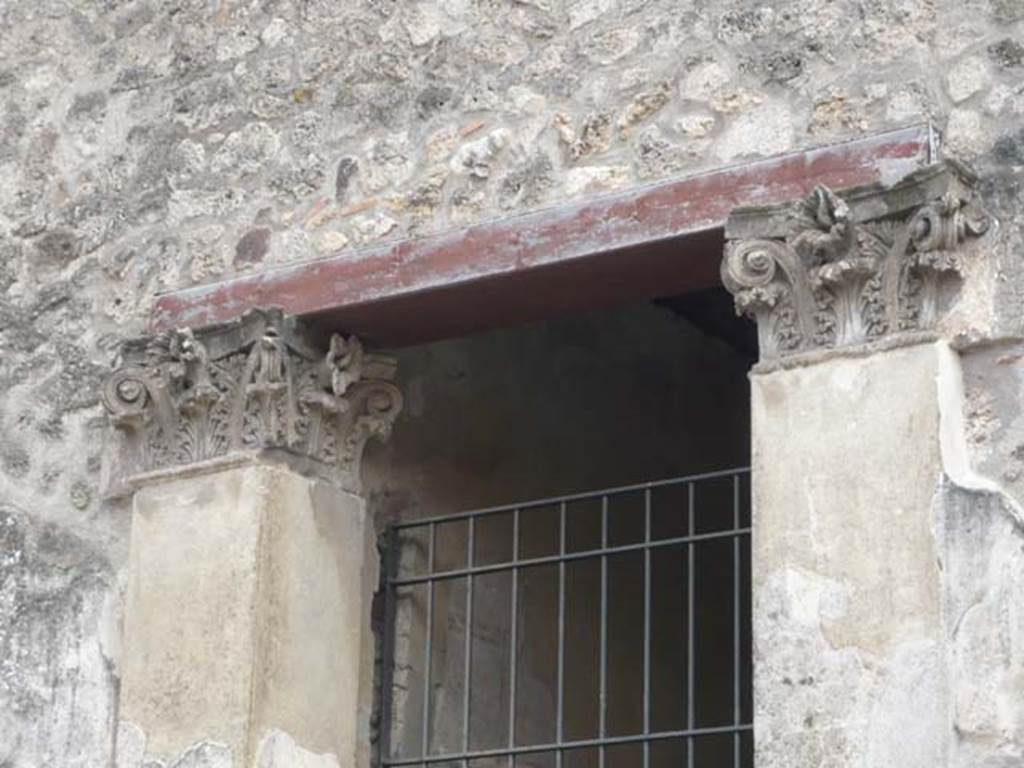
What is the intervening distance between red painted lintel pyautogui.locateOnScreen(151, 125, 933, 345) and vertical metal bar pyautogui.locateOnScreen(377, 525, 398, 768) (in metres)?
0.57

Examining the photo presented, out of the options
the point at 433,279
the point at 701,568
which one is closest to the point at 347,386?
the point at 433,279

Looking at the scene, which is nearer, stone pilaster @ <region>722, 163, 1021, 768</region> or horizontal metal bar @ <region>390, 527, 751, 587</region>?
stone pilaster @ <region>722, 163, 1021, 768</region>

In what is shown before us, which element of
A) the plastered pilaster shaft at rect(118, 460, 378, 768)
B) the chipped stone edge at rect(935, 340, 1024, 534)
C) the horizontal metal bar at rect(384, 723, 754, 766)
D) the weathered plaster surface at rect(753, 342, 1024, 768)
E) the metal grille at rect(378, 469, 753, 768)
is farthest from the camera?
the metal grille at rect(378, 469, 753, 768)

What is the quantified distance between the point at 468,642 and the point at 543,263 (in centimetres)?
122

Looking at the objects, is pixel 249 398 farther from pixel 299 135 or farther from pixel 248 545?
pixel 299 135

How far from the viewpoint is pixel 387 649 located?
7543 mm

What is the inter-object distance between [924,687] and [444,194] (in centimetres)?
193

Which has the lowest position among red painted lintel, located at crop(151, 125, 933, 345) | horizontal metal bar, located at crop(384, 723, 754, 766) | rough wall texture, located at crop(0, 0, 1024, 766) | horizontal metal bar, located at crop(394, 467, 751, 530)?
horizontal metal bar, located at crop(384, 723, 754, 766)

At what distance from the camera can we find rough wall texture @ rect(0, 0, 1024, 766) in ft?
21.9

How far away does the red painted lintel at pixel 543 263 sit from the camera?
664 centimetres

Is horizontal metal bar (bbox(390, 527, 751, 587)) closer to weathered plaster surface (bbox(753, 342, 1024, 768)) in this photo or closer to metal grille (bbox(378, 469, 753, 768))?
metal grille (bbox(378, 469, 753, 768))

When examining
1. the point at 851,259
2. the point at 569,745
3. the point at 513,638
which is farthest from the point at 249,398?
the point at 851,259

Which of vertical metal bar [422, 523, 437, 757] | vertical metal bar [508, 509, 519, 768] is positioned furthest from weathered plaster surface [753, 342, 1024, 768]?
vertical metal bar [422, 523, 437, 757]

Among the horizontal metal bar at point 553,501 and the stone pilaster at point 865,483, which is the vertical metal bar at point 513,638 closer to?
the horizontal metal bar at point 553,501
